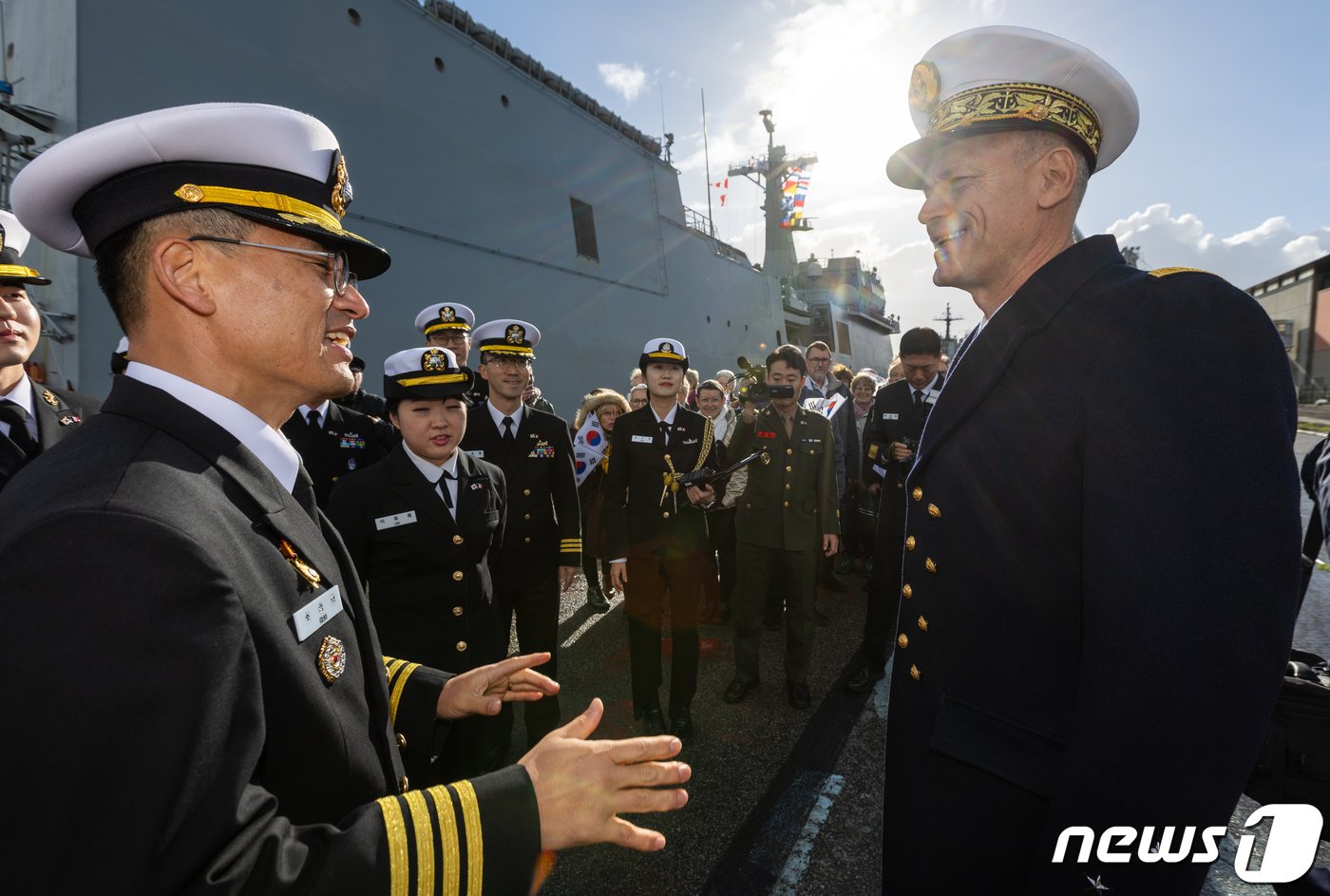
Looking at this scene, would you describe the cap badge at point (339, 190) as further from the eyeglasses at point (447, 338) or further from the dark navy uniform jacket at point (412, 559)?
the eyeglasses at point (447, 338)

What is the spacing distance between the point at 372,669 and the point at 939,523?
45.0 inches

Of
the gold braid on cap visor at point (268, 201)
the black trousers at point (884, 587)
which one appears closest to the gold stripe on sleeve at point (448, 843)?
the gold braid on cap visor at point (268, 201)

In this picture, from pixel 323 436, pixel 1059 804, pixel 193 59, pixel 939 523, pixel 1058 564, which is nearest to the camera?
pixel 1059 804

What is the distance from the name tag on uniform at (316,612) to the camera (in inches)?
34.6

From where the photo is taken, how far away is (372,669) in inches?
42.1

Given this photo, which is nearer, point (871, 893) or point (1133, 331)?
point (1133, 331)

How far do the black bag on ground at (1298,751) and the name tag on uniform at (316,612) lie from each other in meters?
2.33

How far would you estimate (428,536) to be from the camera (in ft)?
8.09

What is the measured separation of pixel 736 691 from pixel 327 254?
10.8 ft

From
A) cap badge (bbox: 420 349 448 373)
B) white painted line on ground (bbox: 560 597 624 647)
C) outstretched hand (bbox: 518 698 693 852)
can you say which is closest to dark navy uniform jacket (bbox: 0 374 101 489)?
cap badge (bbox: 420 349 448 373)

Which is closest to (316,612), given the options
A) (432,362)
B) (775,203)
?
(432,362)

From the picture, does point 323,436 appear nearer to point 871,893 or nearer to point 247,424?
point 247,424

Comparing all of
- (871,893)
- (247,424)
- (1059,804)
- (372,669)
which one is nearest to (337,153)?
(247,424)

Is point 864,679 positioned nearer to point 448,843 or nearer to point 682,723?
point 682,723
